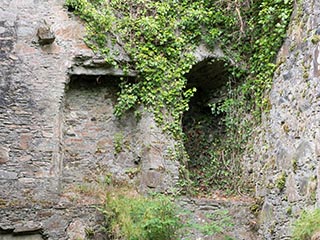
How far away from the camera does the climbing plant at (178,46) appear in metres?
7.62

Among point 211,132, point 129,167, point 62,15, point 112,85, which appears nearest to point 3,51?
point 62,15

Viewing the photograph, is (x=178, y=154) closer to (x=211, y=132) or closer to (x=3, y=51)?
(x=211, y=132)

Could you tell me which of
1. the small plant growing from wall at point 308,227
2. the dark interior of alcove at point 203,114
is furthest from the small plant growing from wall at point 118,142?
the small plant growing from wall at point 308,227

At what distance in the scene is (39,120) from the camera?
286 inches

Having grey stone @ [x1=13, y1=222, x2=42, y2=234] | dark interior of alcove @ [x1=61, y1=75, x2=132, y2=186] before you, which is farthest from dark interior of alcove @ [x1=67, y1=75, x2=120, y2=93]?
grey stone @ [x1=13, y1=222, x2=42, y2=234]

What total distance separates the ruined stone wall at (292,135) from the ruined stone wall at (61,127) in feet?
4.80

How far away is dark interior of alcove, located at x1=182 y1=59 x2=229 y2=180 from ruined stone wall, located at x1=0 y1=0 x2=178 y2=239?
112 centimetres

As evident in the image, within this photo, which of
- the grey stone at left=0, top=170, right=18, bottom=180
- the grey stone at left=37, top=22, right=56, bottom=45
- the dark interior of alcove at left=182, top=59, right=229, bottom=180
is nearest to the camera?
the grey stone at left=0, top=170, right=18, bottom=180

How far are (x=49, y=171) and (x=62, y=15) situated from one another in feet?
8.40

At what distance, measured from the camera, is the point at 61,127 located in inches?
296

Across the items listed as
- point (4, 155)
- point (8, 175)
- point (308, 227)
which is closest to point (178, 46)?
point (4, 155)

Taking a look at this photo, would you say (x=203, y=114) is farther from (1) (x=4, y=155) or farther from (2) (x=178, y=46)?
(1) (x=4, y=155)

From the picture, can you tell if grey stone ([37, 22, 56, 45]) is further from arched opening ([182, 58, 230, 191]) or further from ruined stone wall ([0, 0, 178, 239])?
arched opening ([182, 58, 230, 191])

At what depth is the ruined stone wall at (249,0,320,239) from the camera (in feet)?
18.4
